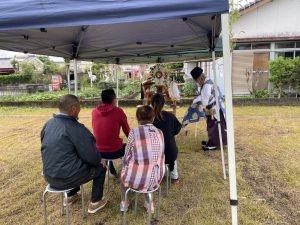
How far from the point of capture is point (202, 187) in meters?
3.68

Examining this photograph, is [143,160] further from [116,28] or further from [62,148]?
[116,28]

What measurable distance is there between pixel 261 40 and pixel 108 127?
10.8m

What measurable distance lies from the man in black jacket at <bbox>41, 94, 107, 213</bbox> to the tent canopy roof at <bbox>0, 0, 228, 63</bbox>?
82 cm

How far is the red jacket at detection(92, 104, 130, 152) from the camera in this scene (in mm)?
3270

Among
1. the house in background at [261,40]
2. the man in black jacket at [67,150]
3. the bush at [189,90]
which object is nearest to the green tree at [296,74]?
the house in background at [261,40]

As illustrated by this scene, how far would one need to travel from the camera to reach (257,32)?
12.3 m

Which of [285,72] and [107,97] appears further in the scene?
[285,72]

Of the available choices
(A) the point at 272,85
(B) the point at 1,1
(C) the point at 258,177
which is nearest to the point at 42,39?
(B) the point at 1,1

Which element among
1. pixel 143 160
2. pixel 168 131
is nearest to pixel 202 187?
pixel 168 131

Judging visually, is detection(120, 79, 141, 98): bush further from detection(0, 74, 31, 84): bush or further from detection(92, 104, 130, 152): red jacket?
detection(0, 74, 31, 84): bush

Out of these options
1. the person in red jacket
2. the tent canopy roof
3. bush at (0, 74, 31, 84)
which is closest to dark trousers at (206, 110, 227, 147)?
the tent canopy roof

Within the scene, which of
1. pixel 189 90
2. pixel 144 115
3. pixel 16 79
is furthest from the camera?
pixel 16 79

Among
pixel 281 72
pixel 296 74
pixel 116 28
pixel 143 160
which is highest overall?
pixel 116 28

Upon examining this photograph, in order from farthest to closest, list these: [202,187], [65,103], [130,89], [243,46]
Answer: [130,89], [243,46], [202,187], [65,103]
